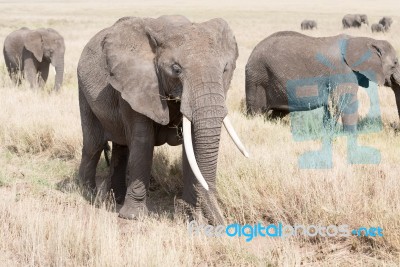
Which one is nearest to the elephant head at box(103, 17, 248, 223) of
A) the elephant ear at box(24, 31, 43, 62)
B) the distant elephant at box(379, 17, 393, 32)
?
the elephant ear at box(24, 31, 43, 62)

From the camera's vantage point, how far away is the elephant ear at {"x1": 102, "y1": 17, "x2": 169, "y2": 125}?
13.6 feet

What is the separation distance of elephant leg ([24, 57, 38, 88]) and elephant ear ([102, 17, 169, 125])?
22.6ft

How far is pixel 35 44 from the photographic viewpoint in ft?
37.4

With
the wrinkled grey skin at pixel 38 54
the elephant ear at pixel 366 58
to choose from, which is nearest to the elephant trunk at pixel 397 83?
the elephant ear at pixel 366 58

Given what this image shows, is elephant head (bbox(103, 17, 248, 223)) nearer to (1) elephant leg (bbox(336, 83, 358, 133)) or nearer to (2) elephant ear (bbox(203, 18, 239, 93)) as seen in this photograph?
(2) elephant ear (bbox(203, 18, 239, 93))

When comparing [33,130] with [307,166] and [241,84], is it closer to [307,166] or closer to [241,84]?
[307,166]

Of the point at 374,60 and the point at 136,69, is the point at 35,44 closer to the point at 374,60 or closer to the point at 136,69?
the point at 374,60

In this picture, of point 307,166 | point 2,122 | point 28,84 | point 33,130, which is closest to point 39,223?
point 307,166

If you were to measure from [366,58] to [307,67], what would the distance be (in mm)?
844

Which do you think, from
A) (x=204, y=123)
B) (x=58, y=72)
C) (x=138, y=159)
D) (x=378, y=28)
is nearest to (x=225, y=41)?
(x=204, y=123)

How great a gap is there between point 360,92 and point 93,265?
7.85 metres

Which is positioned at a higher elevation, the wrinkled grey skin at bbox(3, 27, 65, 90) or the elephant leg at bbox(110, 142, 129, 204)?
the elephant leg at bbox(110, 142, 129, 204)

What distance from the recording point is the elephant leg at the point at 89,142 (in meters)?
5.46

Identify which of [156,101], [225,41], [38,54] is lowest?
[38,54]
